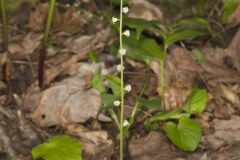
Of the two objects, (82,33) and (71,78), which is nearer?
(71,78)

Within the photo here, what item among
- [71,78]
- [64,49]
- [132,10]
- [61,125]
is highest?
[132,10]

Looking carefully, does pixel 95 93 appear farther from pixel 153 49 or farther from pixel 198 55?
pixel 198 55

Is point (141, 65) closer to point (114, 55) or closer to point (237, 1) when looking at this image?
point (114, 55)

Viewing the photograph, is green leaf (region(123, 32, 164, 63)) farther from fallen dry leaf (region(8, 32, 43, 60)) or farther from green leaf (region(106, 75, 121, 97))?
fallen dry leaf (region(8, 32, 43, 60))

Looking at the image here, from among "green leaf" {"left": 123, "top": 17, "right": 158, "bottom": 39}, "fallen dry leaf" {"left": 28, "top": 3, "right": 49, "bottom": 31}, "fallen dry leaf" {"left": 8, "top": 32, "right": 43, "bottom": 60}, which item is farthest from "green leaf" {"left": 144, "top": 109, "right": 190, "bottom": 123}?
"fallen dry leaf" {"left": 28, "top": 3, "right": 49, "bottom": 31}

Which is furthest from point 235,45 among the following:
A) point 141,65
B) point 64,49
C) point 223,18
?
point 64,49

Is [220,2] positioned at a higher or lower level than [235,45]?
higher

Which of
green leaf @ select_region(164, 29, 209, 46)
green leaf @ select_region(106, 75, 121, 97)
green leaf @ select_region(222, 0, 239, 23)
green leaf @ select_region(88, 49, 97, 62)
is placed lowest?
green leaf @ select_region(106, 75, 121, 97)

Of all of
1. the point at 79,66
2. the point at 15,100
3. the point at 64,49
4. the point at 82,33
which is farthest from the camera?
the point at 82,33
